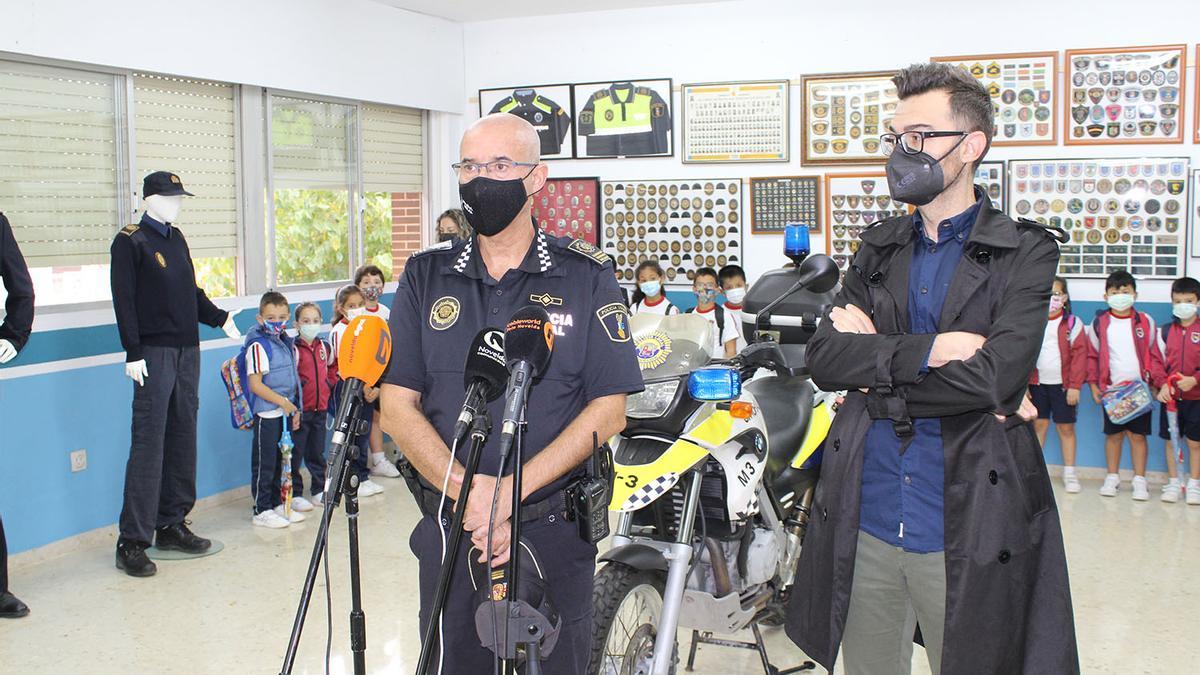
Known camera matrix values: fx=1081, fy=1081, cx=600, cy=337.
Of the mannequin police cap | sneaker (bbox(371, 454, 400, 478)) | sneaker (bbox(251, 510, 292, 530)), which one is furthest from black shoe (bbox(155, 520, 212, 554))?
sneaker (bbox(371, 454, 400, 478))

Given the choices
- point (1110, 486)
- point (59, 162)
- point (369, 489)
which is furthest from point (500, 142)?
point (1110, 486)

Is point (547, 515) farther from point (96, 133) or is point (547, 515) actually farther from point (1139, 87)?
point (1139, 87)

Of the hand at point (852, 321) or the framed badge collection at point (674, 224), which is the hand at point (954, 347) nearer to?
the hand at point (852, 321)

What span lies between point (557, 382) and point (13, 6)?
4.09 meters

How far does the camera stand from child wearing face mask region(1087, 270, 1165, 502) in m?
6.38

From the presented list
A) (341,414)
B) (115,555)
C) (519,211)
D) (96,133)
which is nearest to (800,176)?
(96,133)

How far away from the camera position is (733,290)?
7.11 metres

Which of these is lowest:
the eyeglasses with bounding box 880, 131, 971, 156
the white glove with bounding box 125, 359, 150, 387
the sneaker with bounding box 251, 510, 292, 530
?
the sneaker with bounding box 251, 510, 292, 530

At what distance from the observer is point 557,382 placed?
7.56 ft

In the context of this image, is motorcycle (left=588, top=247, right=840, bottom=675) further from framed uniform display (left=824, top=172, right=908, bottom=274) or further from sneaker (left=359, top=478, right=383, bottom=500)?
framed uniform display (left=824, top=172, right=908, bottom=274)

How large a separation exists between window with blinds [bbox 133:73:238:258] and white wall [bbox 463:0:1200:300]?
7.92 ft

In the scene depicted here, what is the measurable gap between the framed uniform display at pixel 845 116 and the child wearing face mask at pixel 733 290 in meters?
1.01

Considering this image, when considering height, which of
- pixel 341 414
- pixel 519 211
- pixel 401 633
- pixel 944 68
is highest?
pixel 944 68

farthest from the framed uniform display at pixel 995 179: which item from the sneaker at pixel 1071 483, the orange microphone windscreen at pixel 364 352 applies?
the orange microphone windscreen at pixel 364 352
